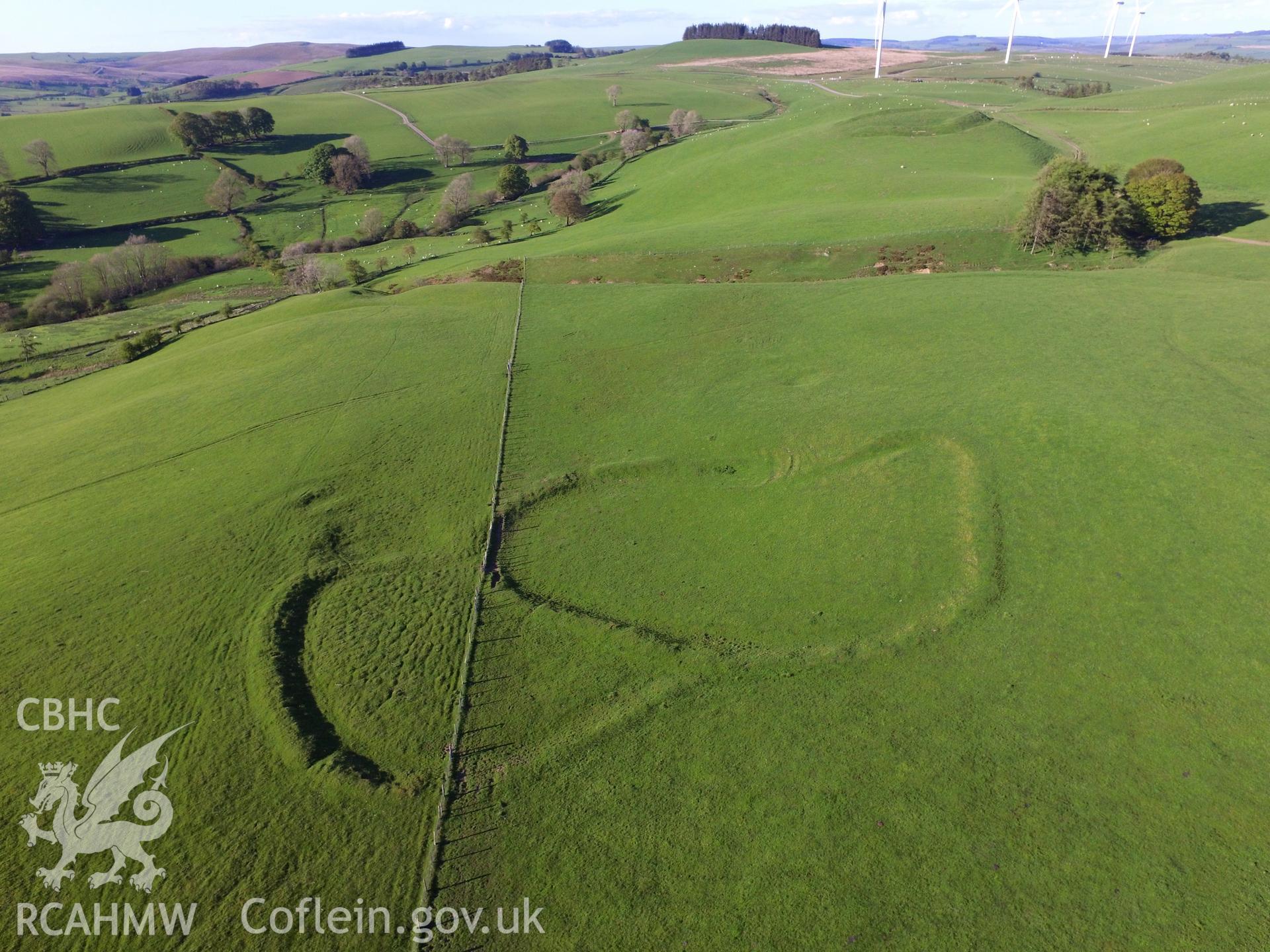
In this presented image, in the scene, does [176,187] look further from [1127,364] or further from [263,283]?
[1127,364]

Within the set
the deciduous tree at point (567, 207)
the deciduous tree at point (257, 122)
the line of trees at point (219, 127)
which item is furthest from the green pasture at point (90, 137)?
the deciduous tree at point (567, 207)

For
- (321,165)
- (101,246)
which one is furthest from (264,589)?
(321,165)

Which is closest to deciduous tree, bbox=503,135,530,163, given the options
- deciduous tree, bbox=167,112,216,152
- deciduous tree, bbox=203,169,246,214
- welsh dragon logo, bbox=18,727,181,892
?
deciduous tree, bbox=203,169,246,214

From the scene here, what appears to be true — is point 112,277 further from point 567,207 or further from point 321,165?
point 567,207

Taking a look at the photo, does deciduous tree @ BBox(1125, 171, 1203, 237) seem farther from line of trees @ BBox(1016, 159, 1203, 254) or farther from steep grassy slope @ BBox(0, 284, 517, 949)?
steep grassy slope @ BBox(0, 284, 517, 949)

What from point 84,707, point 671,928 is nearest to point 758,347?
point 671,928
